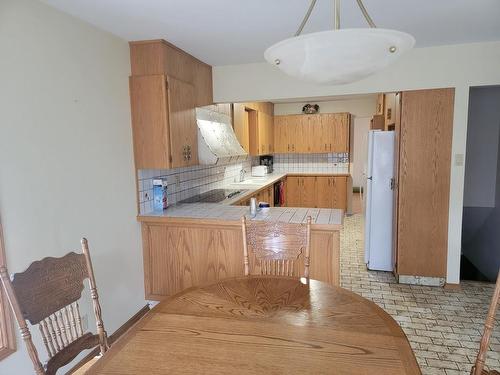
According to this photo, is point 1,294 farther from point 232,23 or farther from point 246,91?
point 246,91

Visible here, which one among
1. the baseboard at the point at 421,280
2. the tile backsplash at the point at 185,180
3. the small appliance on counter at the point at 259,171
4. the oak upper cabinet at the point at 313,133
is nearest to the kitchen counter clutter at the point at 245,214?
the tile backsplash at the point at 185,180

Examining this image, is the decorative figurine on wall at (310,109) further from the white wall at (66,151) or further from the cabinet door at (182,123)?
the white wall at (66,151)

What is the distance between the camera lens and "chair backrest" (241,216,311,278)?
196cm

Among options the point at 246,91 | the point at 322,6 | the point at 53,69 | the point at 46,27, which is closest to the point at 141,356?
the point at 53,69

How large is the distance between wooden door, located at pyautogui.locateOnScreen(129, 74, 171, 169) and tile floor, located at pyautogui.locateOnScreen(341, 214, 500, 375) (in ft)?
7.51

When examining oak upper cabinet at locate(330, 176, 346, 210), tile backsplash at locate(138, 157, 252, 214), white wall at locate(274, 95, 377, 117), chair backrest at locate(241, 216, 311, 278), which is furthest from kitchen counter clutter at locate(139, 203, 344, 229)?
white wall at locate(274, 95, 377, 117)

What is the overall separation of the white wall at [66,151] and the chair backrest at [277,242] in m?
1.13

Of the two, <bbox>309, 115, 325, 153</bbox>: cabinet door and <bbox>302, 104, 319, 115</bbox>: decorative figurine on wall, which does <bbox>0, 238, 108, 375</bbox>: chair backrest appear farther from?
<bbox>302, 104, 319, 115</bbox>: decorative figurine on wall

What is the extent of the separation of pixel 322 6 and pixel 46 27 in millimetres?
1646

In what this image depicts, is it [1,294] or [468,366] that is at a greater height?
[1,294]

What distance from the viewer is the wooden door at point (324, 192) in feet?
20.9

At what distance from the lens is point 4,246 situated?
5.65 ft

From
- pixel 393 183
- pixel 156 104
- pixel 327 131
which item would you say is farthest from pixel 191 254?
pixel 327 131

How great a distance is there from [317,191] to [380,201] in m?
2.70
